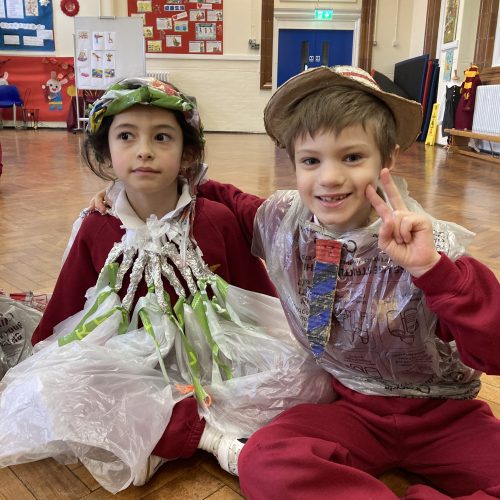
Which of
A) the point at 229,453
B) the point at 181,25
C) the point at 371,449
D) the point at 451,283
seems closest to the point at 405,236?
the point at 451,283

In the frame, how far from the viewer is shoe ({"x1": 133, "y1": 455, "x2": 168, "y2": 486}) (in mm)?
906

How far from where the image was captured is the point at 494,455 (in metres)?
0.85

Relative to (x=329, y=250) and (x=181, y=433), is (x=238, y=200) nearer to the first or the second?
(x=329, y=250)

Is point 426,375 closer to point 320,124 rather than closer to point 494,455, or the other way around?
point 494,455

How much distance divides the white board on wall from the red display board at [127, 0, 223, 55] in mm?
1514

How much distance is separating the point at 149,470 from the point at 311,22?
8889 millimetres

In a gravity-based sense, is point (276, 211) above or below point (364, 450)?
above

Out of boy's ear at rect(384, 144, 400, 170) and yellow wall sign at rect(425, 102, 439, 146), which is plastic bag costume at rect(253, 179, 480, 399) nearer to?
boy's ear at rect(384, 144, 400, 170)

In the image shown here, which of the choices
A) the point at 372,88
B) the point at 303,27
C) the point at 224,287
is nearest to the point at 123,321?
the point at 224,287

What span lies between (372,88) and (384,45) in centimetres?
873

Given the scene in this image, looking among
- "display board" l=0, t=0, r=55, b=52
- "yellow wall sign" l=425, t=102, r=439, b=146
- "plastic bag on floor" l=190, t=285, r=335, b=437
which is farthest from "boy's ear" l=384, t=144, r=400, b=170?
"display board" l=0, t=0, r=55, b=52

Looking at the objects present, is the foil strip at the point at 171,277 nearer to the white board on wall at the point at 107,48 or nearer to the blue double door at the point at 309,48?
the white board on wall at the point at 107,48

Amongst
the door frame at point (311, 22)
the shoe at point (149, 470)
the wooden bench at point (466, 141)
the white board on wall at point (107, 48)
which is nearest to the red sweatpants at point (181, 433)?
the shoe at point (149, 470)

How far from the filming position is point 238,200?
4.12 feet
